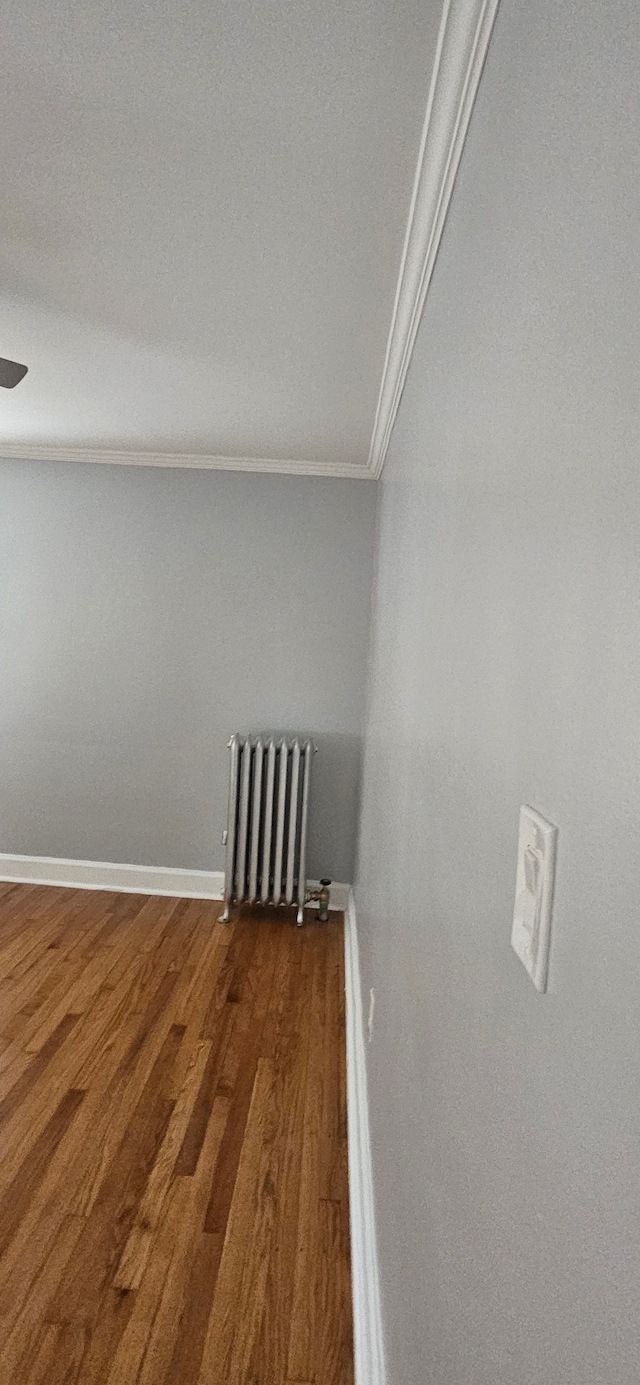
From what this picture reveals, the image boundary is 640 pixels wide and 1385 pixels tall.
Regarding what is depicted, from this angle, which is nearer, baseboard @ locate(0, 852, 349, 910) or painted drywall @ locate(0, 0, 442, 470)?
painted drywall @ locate(0, 0, 442, 470)

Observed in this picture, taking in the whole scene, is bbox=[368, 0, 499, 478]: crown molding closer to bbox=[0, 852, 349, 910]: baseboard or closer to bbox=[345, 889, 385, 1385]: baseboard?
bbox=[345, 889, 385, 1385]: baseboard

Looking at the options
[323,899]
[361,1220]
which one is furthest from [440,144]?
[323,899]

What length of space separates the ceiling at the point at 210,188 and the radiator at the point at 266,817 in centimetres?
193

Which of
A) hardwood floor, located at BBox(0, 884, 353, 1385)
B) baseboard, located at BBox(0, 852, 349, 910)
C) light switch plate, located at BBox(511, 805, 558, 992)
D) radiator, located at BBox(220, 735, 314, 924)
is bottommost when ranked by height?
hardwood floor, located at BBox(0, 884, 353, 1385)

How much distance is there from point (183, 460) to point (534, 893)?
457cm

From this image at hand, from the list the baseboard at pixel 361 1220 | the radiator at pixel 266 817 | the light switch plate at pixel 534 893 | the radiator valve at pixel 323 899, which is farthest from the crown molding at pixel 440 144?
the radiator valve at pixel 323 899

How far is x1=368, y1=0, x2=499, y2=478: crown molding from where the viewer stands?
124 centimetres

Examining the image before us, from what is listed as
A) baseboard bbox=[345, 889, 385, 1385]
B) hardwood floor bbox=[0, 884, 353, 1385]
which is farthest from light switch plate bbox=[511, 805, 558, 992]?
hardwood floor bbox=[0, 884, 353, 1385]

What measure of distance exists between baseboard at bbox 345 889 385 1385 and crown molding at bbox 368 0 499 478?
2.09 meters

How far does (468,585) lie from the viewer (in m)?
1.21

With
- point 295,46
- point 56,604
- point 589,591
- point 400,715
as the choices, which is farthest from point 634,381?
point 56,604

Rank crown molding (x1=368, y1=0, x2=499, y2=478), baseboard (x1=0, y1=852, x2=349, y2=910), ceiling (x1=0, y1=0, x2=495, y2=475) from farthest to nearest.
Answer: baseboard (x1=0, y1=852, x2=349, y2=910) < ceiling (x1=0, y1=0, x2=495, y2=475) < crown molding (x1=368, y1=0, x2=499, y2=478)

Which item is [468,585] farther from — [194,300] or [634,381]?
[194,300]

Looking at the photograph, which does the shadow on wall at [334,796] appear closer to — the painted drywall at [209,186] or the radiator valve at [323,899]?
the radiator valve at [323,899]
